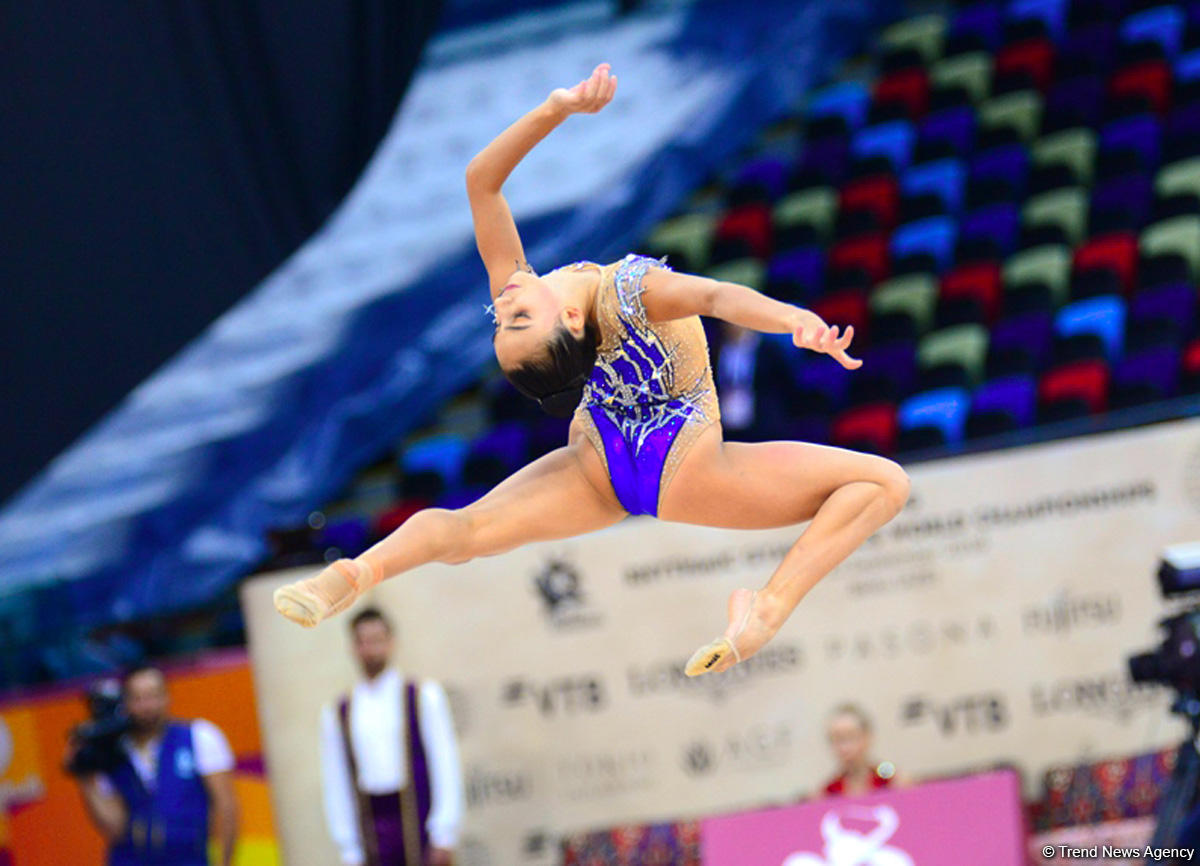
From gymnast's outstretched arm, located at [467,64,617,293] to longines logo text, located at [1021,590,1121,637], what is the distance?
3200mm

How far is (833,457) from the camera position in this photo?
9.96 feet

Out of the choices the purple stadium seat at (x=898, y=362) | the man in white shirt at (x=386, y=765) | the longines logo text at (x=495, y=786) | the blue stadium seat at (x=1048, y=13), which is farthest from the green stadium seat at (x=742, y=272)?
the man in white shirt at (x=386, y=765)

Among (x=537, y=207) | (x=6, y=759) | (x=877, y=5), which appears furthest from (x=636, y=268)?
(x=877, y=5)

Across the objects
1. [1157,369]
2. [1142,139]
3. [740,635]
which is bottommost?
[740,635]

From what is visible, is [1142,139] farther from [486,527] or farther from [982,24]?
[486,527]

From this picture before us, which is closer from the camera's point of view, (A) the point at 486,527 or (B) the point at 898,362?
(A) the point at 486,527

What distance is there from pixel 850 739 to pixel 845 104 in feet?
16.0

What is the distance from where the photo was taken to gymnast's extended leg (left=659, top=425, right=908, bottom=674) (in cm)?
296

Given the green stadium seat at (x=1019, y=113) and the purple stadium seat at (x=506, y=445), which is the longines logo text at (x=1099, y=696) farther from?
the green stadium seat at (x=1019, y=113)

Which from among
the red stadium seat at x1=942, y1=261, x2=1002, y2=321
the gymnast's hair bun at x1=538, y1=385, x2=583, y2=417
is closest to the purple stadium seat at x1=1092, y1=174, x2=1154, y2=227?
the red stadium seat at x1=942, y1=261, x2=1002, y2=321

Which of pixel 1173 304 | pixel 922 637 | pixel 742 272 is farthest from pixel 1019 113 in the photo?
pixel 922 637

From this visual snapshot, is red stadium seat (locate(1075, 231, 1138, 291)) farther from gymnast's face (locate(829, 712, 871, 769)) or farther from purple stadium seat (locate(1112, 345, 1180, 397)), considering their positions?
gymnast's face (locate(829, 712, 871, 769))

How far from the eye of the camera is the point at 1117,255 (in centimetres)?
723

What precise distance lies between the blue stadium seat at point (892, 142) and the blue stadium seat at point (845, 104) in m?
0.23
